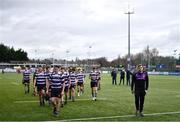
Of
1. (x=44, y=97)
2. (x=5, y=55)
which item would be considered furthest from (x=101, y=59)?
(x=44, y=97)

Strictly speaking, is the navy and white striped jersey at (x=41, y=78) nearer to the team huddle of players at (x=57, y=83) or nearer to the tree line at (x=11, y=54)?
the team huddle of players at (x=57, y=83)

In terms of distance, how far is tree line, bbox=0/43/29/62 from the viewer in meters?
162

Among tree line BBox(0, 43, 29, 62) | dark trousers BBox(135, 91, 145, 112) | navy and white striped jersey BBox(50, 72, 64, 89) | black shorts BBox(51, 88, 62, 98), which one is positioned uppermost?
tree line BBox(0, 43, 29, 62)

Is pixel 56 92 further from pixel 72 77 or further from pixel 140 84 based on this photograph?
pixel 72 77

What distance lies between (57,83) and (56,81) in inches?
3.6

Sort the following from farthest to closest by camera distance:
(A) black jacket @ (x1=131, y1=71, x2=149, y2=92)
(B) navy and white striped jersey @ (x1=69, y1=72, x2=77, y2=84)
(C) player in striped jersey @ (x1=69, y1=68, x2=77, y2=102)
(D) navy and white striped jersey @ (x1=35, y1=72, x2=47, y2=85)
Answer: (B) navy and white striped jersey @ (x1=69, y1=72, x2=77, y2=84) → (C) player in striped jersey @ (x1=69, y1=68, x2=77, y2=102) → (D) navy and white striped jersey @ (x1=35, y1=72, x2=47, y2=85) → (A) black jacket @ (x1=131, y1=71, x2=149, y2=92)

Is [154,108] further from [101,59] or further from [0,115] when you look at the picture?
[101,59]

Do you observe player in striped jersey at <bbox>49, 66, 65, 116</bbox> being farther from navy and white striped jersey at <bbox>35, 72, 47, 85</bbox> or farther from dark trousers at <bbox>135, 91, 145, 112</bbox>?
navy and white striped jersey at <bbox>35, 72, 47, 85</bbox>

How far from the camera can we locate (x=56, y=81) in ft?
54.3

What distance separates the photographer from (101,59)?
19625 centimetres

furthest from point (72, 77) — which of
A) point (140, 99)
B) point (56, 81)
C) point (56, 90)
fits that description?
point (140, 99)

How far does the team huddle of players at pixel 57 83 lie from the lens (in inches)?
649

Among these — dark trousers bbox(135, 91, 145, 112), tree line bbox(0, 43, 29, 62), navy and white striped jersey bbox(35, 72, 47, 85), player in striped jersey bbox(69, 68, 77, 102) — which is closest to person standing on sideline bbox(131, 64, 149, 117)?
dark trousers bbox(135, 91, 145, 112)

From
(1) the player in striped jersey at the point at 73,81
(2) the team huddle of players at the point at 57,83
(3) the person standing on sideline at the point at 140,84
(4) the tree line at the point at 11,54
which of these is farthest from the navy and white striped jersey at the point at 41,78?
(4) the tree line at the point at 11,54
